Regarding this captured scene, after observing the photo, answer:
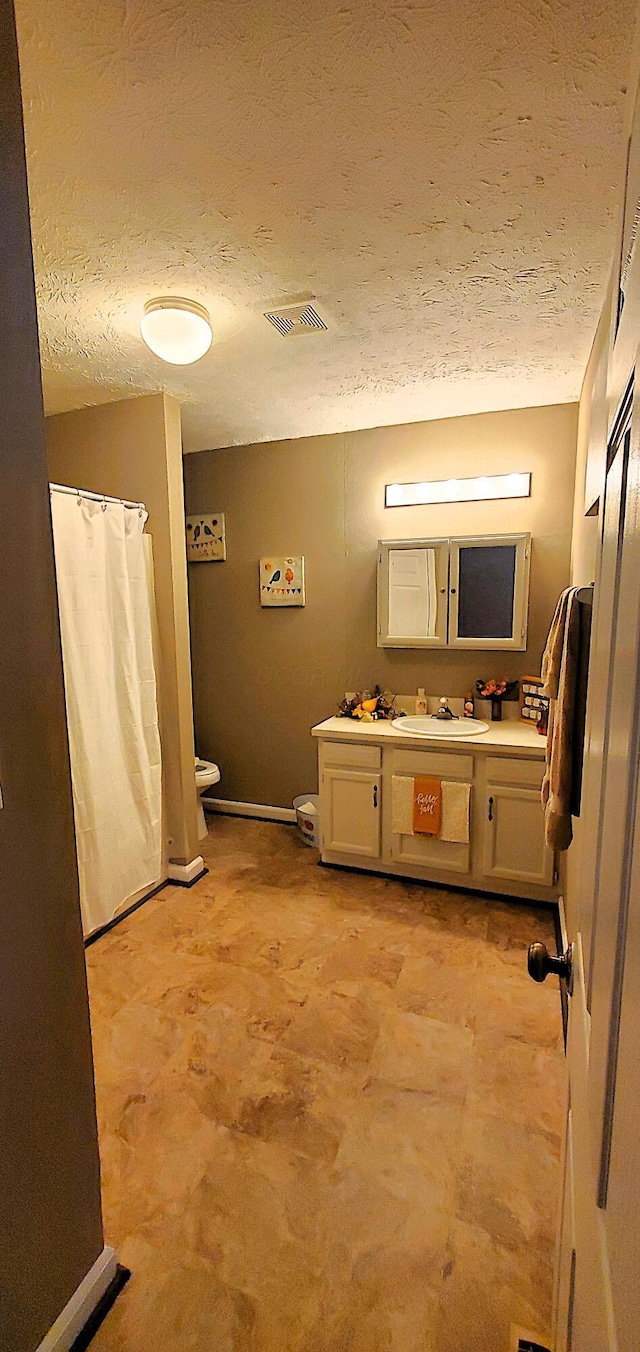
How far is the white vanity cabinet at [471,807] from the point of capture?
8.66 ft

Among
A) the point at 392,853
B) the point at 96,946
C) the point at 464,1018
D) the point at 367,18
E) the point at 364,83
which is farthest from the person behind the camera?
the point at 392,853

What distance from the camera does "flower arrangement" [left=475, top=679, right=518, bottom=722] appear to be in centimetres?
307

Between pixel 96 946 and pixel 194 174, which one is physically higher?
pixel 194 174

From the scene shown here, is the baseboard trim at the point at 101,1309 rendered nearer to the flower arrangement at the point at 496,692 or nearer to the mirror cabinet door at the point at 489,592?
the flower arrangement at the point at 496,692

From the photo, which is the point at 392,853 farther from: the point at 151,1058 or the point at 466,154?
the point at 466,154

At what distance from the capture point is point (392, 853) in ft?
9.70

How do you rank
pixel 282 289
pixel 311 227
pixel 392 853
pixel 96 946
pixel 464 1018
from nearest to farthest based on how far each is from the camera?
pixel 311 227, pixel 282 289, pixel 464 1018, pixel 96 946, pixel 392 853

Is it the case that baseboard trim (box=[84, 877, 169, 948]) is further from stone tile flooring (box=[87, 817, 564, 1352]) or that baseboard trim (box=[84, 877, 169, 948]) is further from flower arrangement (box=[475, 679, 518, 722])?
flower arrangement (box=[475, 679, 518, 722])

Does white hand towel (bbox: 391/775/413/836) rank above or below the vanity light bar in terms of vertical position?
below

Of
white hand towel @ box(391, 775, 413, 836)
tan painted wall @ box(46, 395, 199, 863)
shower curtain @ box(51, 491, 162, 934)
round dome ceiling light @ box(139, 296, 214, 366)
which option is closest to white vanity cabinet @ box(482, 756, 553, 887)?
white hand towel @ box(391, 775, 413, 836)

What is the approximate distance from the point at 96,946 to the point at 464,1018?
1.57 meters

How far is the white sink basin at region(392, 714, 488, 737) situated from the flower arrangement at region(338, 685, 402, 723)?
0.10 metres

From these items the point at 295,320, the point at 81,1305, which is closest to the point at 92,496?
the point at 295,320

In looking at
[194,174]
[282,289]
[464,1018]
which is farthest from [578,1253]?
[282,289]
